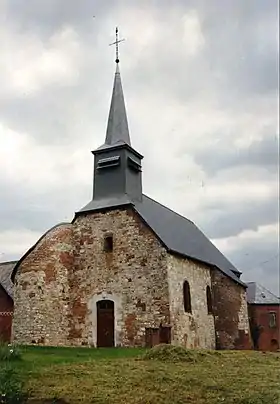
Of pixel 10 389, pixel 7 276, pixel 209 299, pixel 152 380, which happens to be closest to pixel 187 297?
pixel 209 299

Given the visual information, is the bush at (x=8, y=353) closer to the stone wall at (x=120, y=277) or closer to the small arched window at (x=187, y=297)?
the stone wall at (x=120, y=277)

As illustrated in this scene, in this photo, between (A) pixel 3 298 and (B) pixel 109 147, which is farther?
(A) pixel 3 298

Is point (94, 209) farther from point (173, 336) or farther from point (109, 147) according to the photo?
point (173, 336)

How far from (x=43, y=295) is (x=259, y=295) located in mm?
17446

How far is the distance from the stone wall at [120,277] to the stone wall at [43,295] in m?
0.66

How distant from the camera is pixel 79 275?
2552 cm

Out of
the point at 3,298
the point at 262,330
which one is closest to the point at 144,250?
the point at 3,298

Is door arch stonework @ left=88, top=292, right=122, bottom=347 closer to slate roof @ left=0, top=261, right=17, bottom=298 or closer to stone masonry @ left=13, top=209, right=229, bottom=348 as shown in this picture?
stone masonry @ left=13, top=209, right=229, bottom=348

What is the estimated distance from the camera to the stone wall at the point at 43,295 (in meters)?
23.4

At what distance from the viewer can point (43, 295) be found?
23.8 m

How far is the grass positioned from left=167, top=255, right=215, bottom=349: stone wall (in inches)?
341

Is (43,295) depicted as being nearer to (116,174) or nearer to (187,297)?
(187,297)

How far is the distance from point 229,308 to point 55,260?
994 centimetres

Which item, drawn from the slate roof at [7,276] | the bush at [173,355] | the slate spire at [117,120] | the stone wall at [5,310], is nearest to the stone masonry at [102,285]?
the slate spire at [117,120]
